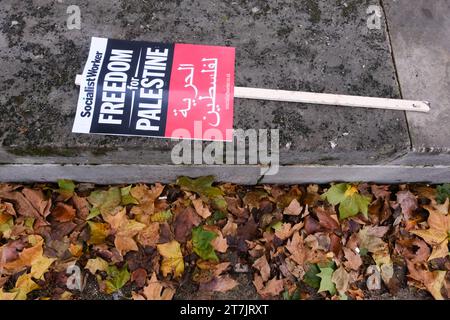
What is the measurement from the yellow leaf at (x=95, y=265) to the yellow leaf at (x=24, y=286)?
0.94ft

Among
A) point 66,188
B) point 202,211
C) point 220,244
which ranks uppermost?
point 66,188

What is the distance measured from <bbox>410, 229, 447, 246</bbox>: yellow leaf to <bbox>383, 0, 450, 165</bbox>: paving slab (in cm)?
44

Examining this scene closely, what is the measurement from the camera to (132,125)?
6.86ft

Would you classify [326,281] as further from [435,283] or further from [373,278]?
[435,283]

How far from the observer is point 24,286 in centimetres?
222

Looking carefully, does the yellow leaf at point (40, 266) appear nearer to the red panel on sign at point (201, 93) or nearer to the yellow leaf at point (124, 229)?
the yellow leaf at point (124, 229)

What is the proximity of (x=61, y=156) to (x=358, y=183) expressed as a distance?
5.74 ft

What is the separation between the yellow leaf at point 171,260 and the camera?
2.33 meters

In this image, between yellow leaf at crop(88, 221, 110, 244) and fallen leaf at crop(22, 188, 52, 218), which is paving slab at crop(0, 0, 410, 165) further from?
yellow leaf at crop(88, 221, 110, 244)

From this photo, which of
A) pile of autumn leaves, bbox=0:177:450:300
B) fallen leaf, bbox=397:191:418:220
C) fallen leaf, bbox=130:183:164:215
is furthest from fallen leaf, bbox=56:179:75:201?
fallen leaf, bbox=397:191:418:220

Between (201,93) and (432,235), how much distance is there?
163 cm

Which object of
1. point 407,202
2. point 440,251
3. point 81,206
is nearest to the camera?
point 81,206

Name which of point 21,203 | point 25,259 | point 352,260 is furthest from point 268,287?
point 21,203
